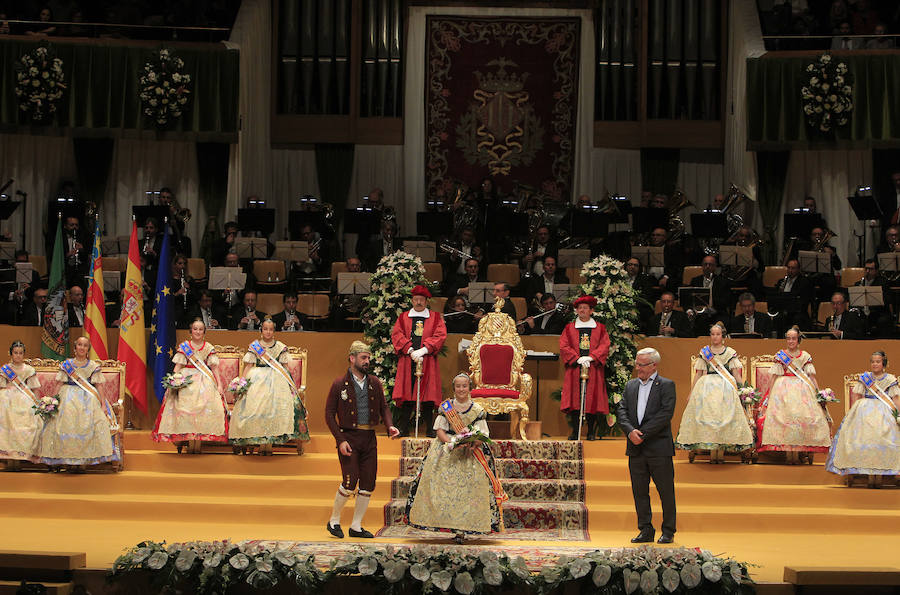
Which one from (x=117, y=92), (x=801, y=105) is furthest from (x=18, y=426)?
(x=801, y=105)

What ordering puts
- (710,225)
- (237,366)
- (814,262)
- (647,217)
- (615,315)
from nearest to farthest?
(237,366) < (615,315) < (814,262) < (710,225) < (647,217)

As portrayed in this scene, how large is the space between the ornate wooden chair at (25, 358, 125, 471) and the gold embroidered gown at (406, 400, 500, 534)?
3.28 m

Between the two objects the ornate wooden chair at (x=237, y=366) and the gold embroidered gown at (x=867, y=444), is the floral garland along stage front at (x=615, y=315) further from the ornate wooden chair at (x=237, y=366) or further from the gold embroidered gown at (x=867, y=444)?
the ornate wooden chair at (x=237, y=366)

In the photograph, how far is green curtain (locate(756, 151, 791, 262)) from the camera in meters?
17.2

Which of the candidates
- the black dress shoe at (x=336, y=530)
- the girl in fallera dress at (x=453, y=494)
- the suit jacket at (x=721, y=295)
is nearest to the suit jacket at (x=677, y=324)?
the suit jacket at (x=721, y=295)

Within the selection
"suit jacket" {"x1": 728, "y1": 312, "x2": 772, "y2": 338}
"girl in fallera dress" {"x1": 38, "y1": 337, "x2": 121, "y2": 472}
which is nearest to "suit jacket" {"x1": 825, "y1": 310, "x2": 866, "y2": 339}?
"suit jacket" {"x1": 728, "y1": 312, "x2": 772, "y2": 338}

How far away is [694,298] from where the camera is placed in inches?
527

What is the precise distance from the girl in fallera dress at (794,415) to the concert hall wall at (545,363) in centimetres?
110

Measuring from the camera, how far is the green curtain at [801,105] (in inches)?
640

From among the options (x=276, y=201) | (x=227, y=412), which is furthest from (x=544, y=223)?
(x=227, y=412)

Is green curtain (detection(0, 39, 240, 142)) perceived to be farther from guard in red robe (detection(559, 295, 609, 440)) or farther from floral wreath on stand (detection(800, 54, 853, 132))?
floral wreath on stand (detection(800, 54, 853, 132))

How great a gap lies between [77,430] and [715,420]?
213 inches

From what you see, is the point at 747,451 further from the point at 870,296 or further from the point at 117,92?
the point at 117,92

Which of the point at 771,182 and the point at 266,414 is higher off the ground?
the point at 771,182
